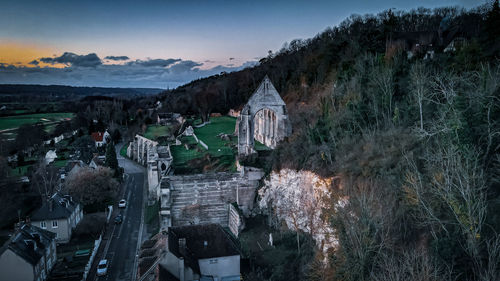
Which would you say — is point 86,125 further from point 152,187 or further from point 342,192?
point 342,192

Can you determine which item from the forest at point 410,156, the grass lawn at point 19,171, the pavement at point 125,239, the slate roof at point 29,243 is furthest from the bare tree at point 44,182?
the forest at point 410,156

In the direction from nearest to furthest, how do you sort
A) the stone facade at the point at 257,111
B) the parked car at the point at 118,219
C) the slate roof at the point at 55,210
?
the slate roof at the point at 55,210
the parked car at the point at 118,219
the stone facade at the point at 257,111

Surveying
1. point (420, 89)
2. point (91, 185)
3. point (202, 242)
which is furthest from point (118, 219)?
point (420, 89)

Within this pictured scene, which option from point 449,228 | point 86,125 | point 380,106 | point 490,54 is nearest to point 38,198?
point 380,106

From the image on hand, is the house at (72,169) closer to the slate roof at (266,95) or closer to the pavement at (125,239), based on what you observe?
the pavement at (125,239)

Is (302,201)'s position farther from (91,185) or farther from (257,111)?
(91,185)
